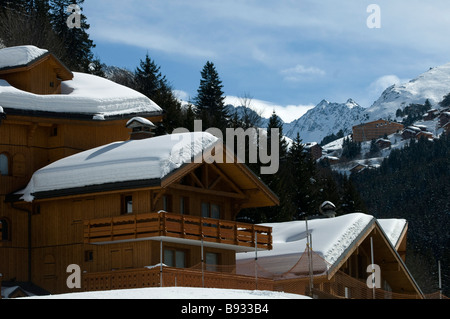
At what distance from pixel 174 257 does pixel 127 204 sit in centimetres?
331

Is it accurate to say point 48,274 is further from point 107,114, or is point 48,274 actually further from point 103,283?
point 107,114

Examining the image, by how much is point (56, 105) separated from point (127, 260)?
10.8 meters

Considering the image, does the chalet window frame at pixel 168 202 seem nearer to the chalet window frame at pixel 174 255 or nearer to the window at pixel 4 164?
the chalet window frame at pixel 174 255

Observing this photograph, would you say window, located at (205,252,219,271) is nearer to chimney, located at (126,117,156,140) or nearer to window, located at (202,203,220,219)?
window, located at (202,203,220,219)

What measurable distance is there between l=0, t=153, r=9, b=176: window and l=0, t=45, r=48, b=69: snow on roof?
5.97m

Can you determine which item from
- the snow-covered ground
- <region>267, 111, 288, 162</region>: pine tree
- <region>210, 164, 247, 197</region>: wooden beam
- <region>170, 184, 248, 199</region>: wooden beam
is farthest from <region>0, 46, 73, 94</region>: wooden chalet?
<region>267, 111, 288, 162</region>: pine tree

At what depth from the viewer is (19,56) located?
5050 cm

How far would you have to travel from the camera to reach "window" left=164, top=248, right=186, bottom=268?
1649 inches

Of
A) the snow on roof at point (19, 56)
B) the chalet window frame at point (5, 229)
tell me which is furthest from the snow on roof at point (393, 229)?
the snow on roof at point (19, 56)

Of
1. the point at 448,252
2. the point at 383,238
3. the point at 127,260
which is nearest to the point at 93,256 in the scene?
the point at 127,260

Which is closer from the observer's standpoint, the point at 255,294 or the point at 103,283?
the point at 255,294

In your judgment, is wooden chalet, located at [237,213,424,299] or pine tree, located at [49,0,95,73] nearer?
wooden chalet, located at [237,213,424,299]

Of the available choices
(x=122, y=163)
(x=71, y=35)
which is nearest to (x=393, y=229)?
(x=122, y=163)
